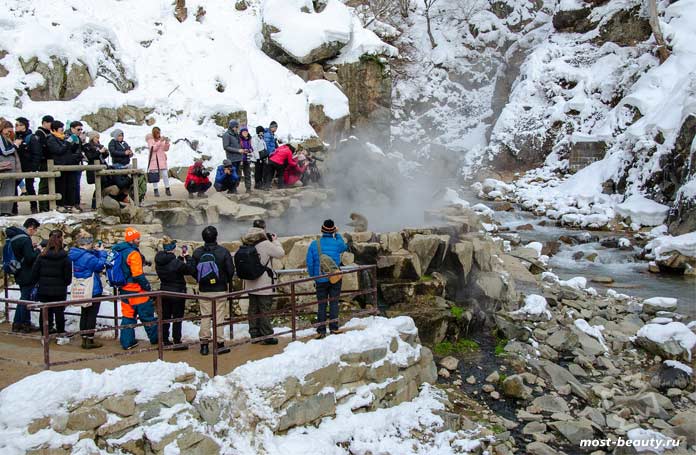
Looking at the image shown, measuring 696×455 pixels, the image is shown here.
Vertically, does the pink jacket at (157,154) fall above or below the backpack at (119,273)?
above

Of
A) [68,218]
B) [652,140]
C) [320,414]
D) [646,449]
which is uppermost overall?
[652,140]

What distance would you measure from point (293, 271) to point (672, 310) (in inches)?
359

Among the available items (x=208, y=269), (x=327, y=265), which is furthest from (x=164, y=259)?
(x=327, y=265)

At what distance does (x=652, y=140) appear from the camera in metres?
21.9

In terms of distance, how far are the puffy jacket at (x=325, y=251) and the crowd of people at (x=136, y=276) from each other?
39 cm

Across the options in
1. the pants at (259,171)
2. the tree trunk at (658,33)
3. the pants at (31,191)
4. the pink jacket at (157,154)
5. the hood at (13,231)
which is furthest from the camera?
the tree trunk at (658,33)

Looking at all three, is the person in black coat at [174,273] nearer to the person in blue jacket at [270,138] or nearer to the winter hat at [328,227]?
the winter hat at [328,227]

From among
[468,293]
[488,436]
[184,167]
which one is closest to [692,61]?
[468,293]

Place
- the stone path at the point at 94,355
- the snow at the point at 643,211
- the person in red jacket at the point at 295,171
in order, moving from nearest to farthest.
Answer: the stone path at the point at 94,355, the person in red jacket at the point at 295,171, the snow at the point at 643,211

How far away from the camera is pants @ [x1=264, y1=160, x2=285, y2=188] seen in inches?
538

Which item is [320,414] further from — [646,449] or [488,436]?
[646,449]

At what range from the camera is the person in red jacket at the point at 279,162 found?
13.6m

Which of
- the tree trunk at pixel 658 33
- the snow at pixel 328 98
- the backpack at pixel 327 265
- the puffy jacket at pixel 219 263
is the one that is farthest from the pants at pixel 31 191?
the tree trunk at pixel 658 33

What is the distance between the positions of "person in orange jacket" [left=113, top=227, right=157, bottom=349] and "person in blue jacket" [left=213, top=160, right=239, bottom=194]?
599 centimetres
